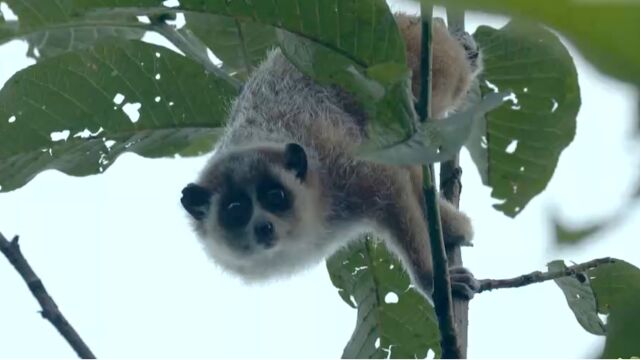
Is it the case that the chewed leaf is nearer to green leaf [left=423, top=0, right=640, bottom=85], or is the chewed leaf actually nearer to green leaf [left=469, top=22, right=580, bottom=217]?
green leaf [left=423, top=0, right=640, bottom=85]

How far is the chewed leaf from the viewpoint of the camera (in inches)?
68.8

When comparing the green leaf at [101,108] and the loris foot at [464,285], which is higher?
the green leaf at [101,108]

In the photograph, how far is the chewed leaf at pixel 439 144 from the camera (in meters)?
1.75

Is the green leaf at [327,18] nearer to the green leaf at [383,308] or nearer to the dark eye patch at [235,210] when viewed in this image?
the green leaf at [383,308]

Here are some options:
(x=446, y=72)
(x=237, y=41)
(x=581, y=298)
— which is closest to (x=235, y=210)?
(x=237, y=41)

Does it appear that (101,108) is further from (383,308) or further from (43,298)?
(43,298)

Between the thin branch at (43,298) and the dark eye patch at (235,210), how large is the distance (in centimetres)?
325

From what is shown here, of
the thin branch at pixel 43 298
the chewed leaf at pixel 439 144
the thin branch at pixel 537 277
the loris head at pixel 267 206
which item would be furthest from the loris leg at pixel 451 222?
the chewed leaf at pixel 439 144

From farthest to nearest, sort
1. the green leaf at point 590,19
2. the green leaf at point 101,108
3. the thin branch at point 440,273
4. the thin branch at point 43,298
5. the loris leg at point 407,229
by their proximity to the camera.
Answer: the loris leg at point 407,229 → the green leaf at point 101,108 → the thin branch at point 440,273 → the thin branch at point 43,298 → the green leaf at point 590,19

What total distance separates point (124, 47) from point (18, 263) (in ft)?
7.01

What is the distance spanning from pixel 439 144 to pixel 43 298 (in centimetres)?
126

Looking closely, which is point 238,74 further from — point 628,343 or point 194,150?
point 628,343

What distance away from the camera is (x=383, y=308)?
16.5 feet

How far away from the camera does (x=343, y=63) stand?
3.21 meters
